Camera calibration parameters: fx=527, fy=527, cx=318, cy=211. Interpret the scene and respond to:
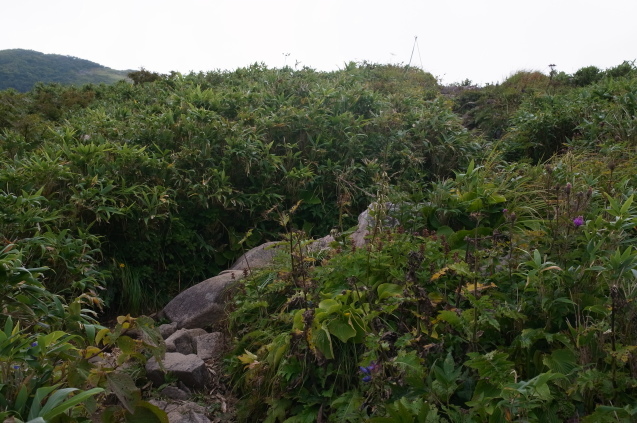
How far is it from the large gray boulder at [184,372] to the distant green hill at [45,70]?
44121 millimetres

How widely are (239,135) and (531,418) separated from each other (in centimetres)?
441

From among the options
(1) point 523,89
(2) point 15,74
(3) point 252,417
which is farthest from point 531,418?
(2) point 15,74

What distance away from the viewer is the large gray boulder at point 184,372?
3.51 meters

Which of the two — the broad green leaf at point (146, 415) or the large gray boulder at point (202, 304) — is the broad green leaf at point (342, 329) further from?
the large gray boulder at point (202, 304)

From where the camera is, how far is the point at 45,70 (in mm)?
54750

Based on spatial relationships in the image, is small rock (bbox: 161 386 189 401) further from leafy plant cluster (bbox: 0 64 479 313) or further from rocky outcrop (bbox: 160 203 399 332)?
leafy plant cluster (bbox: 0 64 479 313)

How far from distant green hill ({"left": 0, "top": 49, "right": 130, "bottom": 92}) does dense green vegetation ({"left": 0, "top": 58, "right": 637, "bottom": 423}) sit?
136 feet

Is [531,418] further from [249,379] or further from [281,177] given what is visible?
[281,177]

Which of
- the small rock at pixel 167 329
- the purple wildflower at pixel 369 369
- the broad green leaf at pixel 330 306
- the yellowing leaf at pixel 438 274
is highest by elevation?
the yellowing leaf at pixel 438 274

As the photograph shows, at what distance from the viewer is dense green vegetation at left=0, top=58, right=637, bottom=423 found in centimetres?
246

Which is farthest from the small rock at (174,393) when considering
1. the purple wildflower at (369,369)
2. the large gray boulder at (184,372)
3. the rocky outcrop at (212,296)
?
the purple wildflower at (369,369)

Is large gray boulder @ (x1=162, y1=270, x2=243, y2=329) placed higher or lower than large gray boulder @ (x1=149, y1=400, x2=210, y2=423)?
higher

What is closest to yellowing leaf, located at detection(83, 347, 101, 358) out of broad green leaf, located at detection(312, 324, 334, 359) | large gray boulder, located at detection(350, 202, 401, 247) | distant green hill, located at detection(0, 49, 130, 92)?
broad green leaf, located at detection(312, 324, 334, 359)

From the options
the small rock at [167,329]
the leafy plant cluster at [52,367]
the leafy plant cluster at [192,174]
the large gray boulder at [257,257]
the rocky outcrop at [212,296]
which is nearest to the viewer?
the leafy plant cluster at [52,367]
